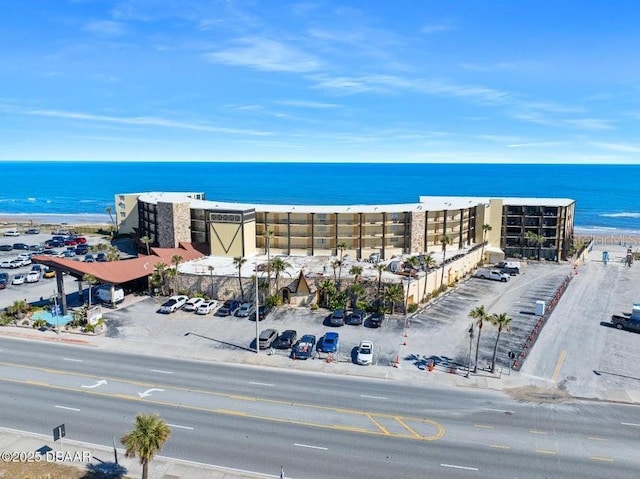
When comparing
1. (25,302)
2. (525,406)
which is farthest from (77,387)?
(525,406)

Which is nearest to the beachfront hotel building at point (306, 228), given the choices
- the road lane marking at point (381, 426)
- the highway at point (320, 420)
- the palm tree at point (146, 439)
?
the highway at point (320, 420)

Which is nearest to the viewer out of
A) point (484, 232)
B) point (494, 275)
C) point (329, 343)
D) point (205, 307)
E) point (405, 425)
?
point (405, 425)

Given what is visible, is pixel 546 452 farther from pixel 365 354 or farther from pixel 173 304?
pixel 173 304

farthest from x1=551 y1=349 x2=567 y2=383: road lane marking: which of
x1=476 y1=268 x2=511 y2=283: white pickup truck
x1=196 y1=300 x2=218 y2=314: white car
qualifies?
x1=196 y1=300 x2=218 y2=314: white car

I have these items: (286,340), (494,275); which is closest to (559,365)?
(286,340)

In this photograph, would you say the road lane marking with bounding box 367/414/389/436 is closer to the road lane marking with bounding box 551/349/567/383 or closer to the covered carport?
the road lane marking with bounding box 551/349/567/383

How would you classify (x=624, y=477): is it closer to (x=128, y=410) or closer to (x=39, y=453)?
(x=128, y=410)

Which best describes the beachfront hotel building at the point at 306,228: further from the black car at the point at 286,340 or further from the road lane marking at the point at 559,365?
the road lane marking at the point at 559,365
